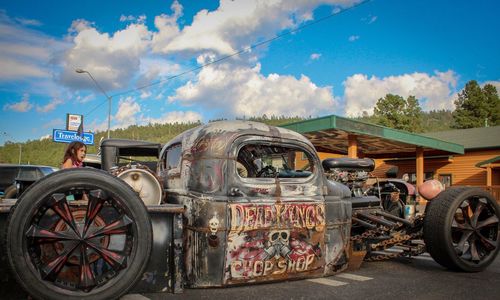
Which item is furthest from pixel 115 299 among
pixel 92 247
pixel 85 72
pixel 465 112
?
pixel 465 112

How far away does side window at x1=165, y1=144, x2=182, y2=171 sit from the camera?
4848mm

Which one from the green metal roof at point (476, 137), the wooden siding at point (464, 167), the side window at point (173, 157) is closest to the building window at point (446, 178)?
the wooden siding at point (464, 167)

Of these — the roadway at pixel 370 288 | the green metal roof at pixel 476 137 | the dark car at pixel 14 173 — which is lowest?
the roadway at pixel 370 288

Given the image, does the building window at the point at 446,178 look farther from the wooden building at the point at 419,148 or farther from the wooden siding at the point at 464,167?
the wooden siding at the point at 464,167

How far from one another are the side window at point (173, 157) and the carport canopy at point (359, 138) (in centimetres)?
1351

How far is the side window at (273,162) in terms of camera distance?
4.77 m

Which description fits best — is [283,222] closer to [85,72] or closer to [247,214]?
[247,214]

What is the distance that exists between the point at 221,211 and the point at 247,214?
0.26 meters

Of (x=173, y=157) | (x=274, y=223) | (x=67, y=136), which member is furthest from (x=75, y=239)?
(x=67, y=136)

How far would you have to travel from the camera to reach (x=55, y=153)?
100125 mm

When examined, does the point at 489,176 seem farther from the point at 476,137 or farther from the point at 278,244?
the point at 278,244

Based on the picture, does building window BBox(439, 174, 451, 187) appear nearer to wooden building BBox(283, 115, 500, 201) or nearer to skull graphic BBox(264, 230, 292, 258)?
wooden building BBox(283, 115, 500, 201)

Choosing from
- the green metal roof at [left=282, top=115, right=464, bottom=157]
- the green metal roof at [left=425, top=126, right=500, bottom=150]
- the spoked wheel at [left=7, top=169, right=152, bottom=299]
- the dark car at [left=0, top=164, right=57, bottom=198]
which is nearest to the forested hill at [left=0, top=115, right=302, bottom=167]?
the green metal roof at [left=425, top=126, right=500, bottom=150]

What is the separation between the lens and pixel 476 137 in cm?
2984
